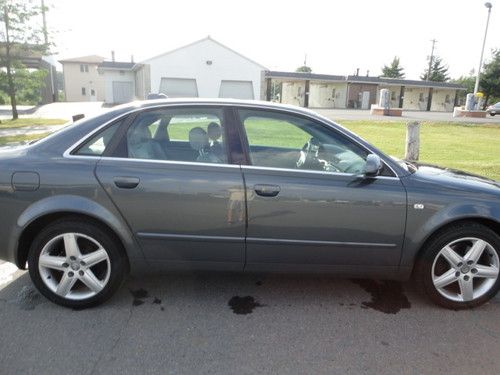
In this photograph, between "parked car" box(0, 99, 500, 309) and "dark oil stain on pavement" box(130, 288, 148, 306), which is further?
"dark oil stain on pavement" box(130, 288, 148, 306)

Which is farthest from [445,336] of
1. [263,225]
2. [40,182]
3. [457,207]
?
[40,182]

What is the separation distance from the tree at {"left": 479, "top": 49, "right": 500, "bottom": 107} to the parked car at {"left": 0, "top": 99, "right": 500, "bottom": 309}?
54261 mm

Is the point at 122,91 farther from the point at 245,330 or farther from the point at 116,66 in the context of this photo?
the point at 245,330

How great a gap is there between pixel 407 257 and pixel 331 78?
4687cm

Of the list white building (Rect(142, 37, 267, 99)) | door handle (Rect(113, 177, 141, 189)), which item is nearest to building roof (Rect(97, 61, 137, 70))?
white building (Rect(142, 37, 267, 99))

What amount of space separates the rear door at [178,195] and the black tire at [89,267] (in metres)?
0.21

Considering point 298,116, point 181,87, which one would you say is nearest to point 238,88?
point 181,87

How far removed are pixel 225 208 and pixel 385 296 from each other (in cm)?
161

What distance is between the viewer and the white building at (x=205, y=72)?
3356cm

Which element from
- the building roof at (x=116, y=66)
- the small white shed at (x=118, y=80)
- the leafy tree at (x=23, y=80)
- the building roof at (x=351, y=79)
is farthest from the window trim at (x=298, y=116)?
the building roof at (x=116, y=66)

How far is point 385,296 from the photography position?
351 cm

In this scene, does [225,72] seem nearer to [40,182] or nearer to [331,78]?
[331,78]

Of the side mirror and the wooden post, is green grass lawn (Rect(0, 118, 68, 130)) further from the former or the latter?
the side mirror

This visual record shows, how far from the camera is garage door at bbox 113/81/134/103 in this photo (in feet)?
137
